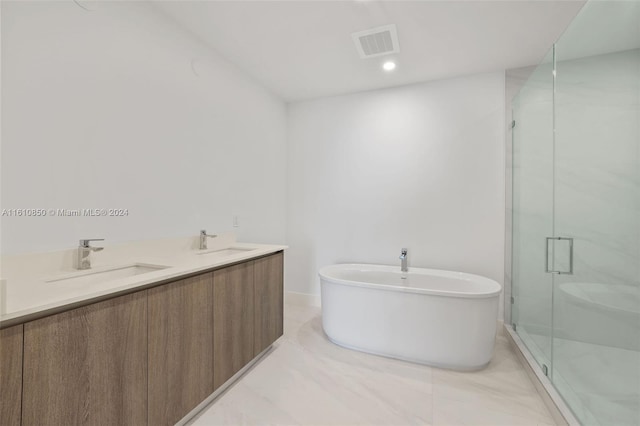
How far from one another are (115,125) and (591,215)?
8.98ft

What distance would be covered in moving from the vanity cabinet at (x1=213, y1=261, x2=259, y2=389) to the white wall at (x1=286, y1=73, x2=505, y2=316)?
153cm

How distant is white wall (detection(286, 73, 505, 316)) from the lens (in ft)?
8.96

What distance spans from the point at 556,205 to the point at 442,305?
3.27 ft

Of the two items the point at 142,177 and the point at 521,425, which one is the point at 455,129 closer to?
the point at 521,425

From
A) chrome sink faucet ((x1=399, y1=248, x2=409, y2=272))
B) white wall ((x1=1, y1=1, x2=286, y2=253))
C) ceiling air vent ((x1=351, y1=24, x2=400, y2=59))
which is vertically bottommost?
chrome sink faucet ((x1=399, y1=248, x2=409, y2=272))

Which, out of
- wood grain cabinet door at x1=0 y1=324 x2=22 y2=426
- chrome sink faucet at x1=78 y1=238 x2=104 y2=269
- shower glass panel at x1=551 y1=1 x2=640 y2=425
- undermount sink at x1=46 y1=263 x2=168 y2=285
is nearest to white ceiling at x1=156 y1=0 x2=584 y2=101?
shower glass panel at x1=551 y1=1 x2=640 y2=425

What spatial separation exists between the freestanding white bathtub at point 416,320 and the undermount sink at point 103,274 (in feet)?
4.62

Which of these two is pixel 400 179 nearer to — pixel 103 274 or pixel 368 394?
pixel 368 394

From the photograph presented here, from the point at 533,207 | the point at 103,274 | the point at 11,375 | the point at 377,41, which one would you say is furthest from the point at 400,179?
the point at 11,375

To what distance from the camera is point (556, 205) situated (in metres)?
1.79

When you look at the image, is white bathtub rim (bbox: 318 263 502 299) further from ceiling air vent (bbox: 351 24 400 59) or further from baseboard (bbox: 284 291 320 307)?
ceiling air vent (bbox: 351 24 400 59)

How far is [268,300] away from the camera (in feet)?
7.06

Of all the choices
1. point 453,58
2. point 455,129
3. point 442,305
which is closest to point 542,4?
point 453,58

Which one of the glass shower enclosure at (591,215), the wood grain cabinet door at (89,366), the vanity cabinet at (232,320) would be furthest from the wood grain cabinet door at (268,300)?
the glass shower enclosure at (591,215)
